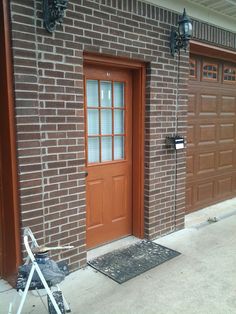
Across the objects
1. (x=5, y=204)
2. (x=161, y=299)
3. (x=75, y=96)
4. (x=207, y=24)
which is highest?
(x=207, y=24)

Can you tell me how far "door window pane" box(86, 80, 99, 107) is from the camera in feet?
11.3

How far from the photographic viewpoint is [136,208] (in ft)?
13.2

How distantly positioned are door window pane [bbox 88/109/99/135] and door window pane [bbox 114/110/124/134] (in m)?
0.29

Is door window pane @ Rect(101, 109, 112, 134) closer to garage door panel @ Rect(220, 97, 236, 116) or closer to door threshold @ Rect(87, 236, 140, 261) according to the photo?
door threshold @ Rect(87, 236, 140, 261)

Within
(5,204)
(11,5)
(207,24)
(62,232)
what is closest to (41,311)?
(62,232)

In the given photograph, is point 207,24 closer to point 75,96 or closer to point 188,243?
point 75,96

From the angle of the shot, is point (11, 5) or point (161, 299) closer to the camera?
point (11, 5)

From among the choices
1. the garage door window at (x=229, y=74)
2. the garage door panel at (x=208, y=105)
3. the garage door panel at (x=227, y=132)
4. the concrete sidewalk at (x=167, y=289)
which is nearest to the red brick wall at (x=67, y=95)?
the concrete sidewalk at (x=167, y=289)

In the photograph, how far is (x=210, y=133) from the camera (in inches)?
204

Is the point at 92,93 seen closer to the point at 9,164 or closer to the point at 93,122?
the point at 93,122

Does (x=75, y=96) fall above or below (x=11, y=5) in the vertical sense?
below

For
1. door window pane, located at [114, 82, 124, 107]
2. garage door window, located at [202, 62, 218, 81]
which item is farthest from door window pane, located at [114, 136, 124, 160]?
garage door window, located at [202, 62, 218, 81]

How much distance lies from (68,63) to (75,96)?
1.03 ft

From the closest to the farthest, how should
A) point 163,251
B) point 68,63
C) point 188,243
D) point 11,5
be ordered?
point 11,5 → point 68,63 → point 163,251 → point 188,243
